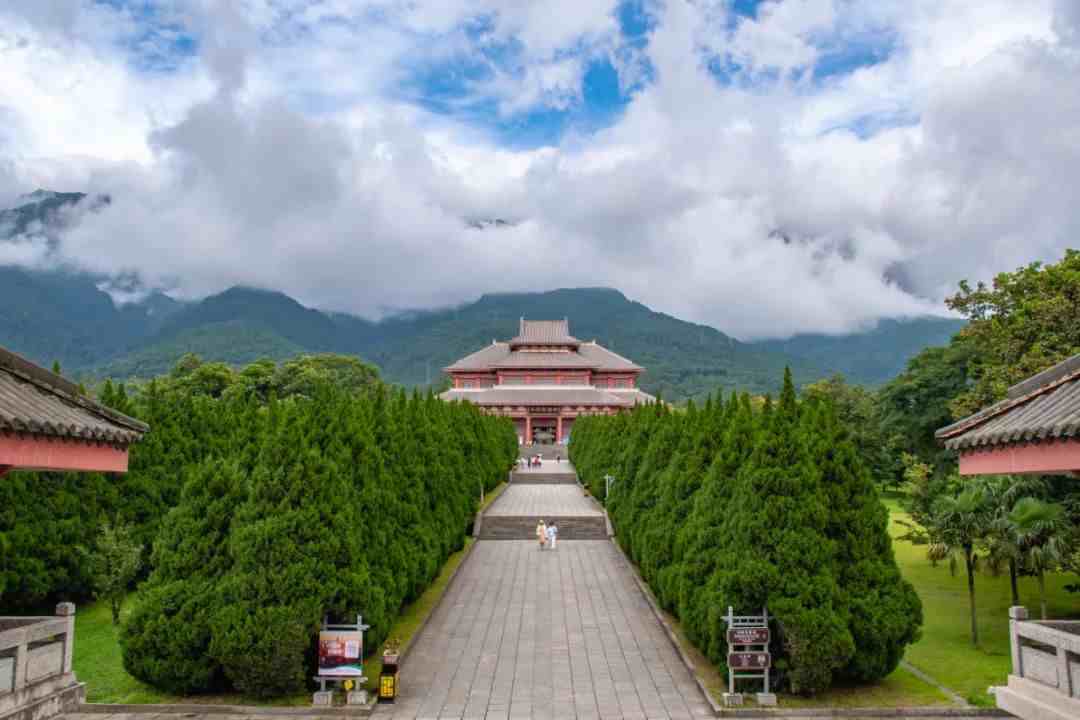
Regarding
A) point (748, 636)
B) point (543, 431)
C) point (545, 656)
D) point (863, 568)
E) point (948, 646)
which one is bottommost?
point (948, 646)

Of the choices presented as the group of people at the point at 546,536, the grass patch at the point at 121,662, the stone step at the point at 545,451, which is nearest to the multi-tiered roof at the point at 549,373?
the stone step at the point at 545,451

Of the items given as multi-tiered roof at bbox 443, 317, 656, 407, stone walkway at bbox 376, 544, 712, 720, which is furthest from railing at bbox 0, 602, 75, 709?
multi-tiered roof at bbox 443, 317, 656, 407

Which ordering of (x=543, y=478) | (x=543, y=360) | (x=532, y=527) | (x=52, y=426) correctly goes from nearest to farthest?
(x=52, y=426), (x=532, y=527), (x=543, y=478), (x=543, y=360)

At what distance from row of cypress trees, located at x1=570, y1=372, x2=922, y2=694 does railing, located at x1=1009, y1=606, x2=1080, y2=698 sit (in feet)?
6.79

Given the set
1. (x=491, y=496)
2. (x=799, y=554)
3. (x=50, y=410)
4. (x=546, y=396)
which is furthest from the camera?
(x=546, y=396)

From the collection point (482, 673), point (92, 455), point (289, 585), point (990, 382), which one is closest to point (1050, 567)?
point (990, 382)

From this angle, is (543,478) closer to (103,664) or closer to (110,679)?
(103,664)

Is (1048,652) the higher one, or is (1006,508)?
(1006,508)

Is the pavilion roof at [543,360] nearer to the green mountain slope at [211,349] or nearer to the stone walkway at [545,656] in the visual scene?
the stone walkway at [545,656]

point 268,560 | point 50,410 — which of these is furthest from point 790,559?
point 50,410

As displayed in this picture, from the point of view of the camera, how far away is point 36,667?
20.3 ft

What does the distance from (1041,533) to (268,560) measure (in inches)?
466

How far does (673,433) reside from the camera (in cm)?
1474

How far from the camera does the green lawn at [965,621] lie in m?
11.1
